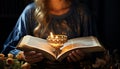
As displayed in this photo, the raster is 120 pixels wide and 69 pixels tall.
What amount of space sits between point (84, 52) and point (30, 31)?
0.39 meters

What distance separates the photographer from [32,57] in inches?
54.3

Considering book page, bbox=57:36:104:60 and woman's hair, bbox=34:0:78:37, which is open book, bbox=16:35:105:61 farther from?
woman's hair, bbox=34:0:78:37

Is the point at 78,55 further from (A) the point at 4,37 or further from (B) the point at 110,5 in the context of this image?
(A) the point at 4,37

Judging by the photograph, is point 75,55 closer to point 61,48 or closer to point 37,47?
point 61,48

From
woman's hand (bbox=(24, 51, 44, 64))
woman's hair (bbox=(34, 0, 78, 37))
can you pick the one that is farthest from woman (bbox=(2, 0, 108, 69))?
woman's hand (bbox=(24, 51, 44, 64))

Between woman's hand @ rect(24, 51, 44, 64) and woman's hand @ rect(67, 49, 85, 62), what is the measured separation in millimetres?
131

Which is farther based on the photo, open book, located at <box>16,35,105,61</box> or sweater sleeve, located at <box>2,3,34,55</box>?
sweater sleeve, located at <box>2,3,34,55</box>

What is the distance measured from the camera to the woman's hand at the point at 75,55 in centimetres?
137

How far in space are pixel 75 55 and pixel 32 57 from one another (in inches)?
7.5

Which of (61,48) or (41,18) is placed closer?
(61,48)

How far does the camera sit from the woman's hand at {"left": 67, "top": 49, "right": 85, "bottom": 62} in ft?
4.50

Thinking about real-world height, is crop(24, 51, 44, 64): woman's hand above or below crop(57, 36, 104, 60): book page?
below

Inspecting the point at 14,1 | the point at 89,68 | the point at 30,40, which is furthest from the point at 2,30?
the point at 89,68

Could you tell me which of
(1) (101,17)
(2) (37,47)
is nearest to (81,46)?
(2) (37,47)
